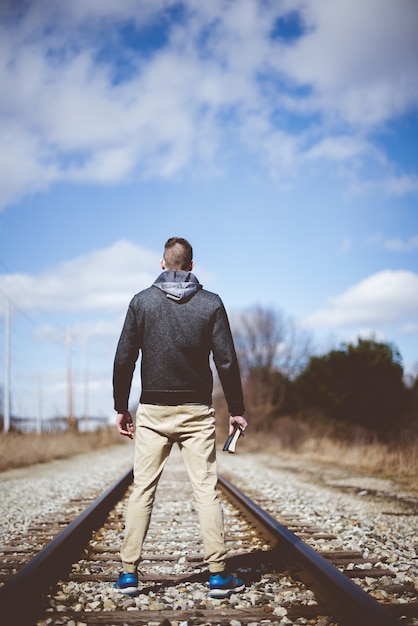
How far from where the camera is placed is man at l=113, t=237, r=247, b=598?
3295 millimetres

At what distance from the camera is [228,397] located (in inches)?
136

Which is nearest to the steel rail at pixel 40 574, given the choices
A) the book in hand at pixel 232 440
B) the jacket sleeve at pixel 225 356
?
the book in hand at pixel 232 440

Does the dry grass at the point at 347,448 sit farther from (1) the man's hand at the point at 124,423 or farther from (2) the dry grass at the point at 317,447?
(1) the man's hand at the point at 124,423

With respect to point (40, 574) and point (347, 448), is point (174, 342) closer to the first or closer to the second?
point (40, 574)

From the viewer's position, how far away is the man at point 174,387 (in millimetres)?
3295

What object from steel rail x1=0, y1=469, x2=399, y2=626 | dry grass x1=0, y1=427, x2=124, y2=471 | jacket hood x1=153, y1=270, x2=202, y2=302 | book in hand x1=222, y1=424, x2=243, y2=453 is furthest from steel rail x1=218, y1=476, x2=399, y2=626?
dry grass x1=0, y1=427, x2=124, y2=471

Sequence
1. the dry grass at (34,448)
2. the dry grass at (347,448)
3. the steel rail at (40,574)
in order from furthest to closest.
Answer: the dry grass at (34,448), the dry grass at (347,448), the steel rail at (40,574)

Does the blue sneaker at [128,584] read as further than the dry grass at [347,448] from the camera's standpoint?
No

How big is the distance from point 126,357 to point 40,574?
4.47ft

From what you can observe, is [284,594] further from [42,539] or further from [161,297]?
[42,539]

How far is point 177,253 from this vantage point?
3.43 metres

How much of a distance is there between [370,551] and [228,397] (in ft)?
6.55

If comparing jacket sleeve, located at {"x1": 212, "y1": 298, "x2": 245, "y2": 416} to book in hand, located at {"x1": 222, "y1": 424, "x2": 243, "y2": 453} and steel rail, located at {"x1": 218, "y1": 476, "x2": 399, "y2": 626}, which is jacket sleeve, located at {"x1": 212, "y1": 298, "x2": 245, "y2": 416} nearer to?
book in hand, located at {"x1": 222, "y1": 424, "x2": 243, "y2": 453}

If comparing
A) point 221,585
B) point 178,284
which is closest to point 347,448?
point 221,585
